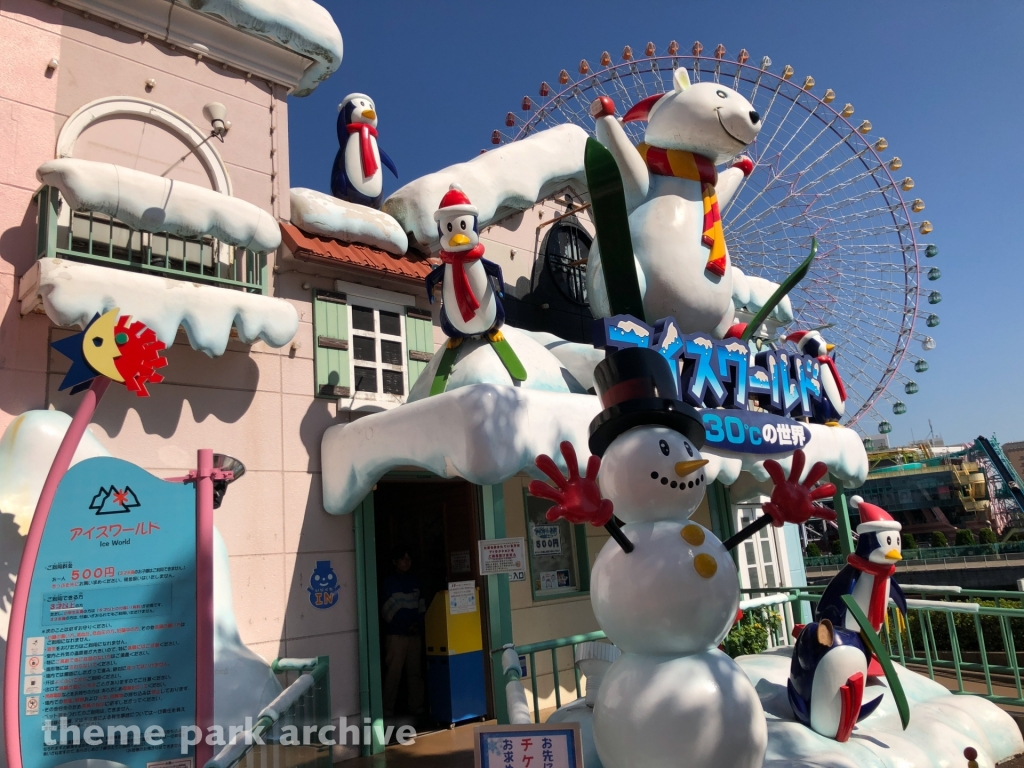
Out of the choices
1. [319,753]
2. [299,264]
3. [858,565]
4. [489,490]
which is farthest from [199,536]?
[858,565]

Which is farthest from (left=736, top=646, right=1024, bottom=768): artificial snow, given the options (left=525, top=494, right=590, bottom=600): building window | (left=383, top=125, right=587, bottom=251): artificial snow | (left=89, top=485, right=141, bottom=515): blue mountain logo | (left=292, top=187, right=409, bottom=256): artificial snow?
(left=292, top=187, right=409, bottom=256): artificial snow

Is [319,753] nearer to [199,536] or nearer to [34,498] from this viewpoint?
[199,536]

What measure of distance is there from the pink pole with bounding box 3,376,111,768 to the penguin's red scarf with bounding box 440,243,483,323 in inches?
115

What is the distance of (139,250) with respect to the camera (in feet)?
18.8

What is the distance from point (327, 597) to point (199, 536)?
256 cm

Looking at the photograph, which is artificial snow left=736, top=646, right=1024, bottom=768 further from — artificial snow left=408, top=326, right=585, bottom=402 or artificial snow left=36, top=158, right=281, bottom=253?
artificial snow left=36, top=158, right=281, bottom=253

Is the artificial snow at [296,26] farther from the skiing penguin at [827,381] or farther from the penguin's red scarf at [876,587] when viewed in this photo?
the penguin's red scarf at [876,587]

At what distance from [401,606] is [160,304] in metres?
3.62

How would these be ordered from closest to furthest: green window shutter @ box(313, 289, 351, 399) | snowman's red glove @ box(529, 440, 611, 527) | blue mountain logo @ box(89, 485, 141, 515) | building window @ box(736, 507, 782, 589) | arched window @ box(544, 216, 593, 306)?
snowman's red glove @ box(529, 440, 611, 527), blue mountain logo @ box(89, 485, 141, 515), green window shutter @ box(313, 289, 351, 399), arched window @ box(544, 216, 593, 306), building window @ box(736, 507, 782, 589)

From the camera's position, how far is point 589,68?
12.0 m

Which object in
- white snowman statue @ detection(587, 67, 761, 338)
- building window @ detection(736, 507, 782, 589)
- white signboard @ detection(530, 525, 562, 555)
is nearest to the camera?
white snowman statue @ detection(587, 67, 761, 338)

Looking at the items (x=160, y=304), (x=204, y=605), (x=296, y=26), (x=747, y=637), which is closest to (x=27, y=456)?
(x=160, y=304)

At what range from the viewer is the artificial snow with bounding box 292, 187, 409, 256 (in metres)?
6.84

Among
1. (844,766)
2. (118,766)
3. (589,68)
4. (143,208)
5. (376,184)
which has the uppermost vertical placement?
(589,68)
